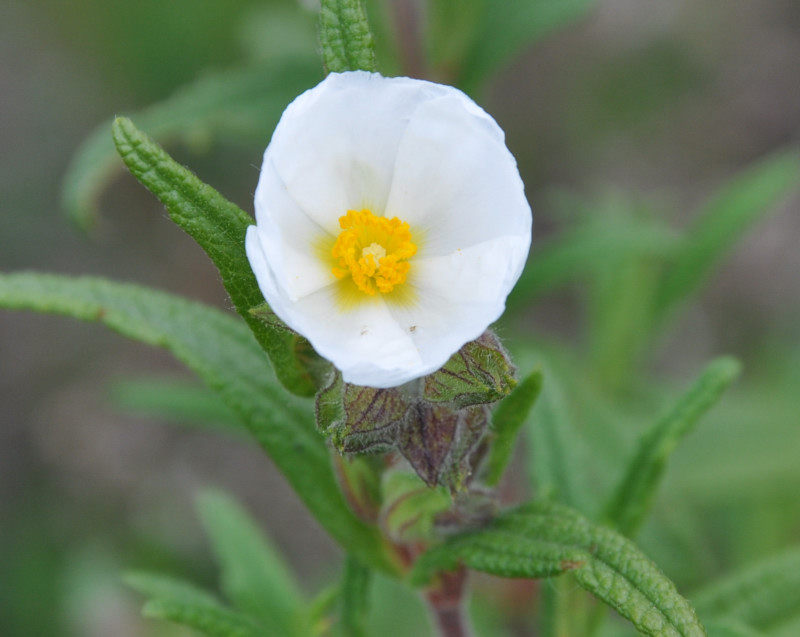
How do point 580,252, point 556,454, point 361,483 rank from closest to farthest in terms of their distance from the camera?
point 361,483 < point 556,454 < point 580,252

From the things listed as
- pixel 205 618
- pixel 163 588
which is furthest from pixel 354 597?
pixel 163 588

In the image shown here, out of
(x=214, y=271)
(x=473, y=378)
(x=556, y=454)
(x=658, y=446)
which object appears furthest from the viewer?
(x=214, y=271)

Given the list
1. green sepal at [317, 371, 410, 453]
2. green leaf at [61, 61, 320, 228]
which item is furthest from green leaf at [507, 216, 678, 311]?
green sepal at [317, 371, 410, 453]

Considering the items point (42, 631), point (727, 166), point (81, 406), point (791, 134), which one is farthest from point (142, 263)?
point (791, 134)

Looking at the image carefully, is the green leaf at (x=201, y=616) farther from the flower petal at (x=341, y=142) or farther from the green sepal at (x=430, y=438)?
the flower petal at (x=341, y=142)

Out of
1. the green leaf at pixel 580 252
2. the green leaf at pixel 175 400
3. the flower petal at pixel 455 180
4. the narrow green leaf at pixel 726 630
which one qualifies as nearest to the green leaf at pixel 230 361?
the flower petal at pixel 455 180

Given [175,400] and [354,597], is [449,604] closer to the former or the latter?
[354,597]

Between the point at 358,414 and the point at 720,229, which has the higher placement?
the point at 720,229

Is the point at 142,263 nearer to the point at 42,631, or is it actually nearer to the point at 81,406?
the point at 81,406

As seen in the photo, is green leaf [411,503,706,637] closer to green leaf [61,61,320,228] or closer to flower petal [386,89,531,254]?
flower petal [386,89,531,254]
